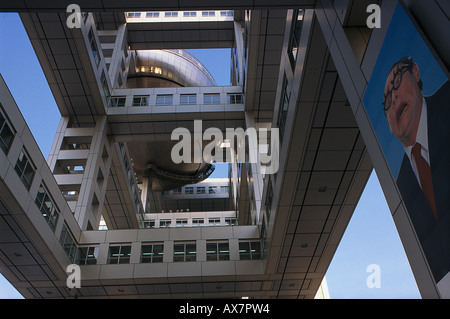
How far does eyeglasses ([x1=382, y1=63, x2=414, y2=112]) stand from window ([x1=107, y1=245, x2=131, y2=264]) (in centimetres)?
1842

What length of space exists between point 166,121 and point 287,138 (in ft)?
60.4

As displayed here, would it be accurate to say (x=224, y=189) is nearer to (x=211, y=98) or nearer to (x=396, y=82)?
(x=211, y=98)

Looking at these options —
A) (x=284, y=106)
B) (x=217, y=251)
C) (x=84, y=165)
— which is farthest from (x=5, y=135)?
(x=84, y=165)

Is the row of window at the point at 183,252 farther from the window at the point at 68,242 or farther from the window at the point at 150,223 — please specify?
the window at the point at 150,223

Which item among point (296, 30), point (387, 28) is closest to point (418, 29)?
point (387, 28)

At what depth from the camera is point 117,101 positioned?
31438mm

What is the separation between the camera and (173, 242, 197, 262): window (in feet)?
71.3

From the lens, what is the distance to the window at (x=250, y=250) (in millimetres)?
21812

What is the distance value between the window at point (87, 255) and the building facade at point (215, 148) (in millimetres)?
74

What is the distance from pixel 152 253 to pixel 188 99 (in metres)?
14.2

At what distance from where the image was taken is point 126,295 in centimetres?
2198

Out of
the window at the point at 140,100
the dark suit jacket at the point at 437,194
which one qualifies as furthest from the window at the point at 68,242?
the dark suit jacket at the point at 437,194

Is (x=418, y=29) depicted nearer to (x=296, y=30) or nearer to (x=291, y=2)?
(x=291, y=2)

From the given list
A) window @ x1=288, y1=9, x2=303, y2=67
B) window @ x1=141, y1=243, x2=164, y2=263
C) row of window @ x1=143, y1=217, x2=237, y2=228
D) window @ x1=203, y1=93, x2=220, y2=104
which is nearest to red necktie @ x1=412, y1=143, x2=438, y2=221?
window @ x1=288, y1=9, x2=303, y2=67
